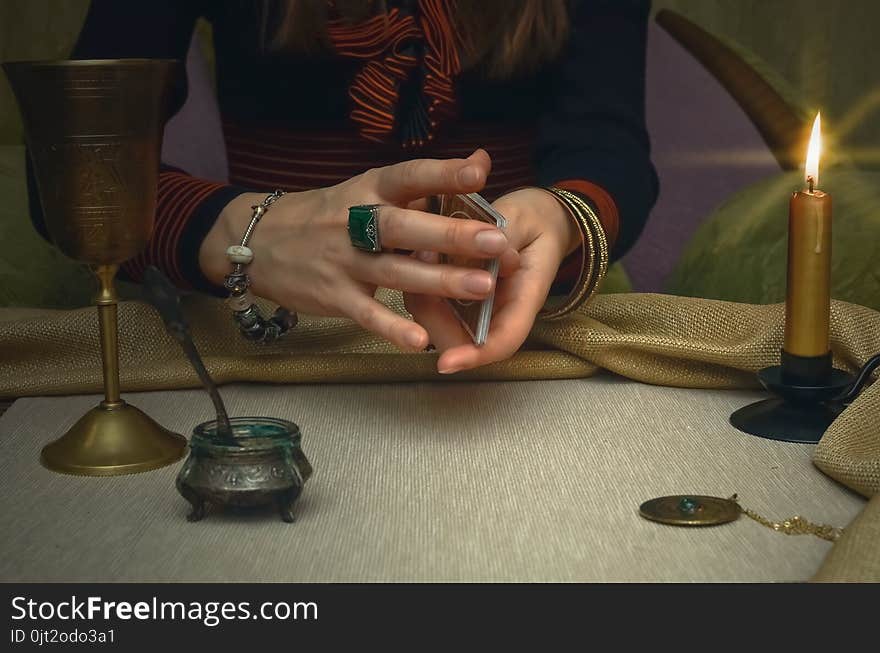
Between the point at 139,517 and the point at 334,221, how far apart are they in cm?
30

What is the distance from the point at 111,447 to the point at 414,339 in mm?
224

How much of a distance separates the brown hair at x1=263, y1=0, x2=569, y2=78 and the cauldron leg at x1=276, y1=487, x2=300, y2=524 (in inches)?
23.7

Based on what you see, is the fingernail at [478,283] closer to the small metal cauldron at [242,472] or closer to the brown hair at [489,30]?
the small metal cauldron at [242,472]

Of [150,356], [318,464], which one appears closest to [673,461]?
[318,464]

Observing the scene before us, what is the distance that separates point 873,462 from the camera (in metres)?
0.77

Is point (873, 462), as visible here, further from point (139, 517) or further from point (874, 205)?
point (874, 205)

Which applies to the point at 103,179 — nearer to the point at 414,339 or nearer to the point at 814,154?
the point at 414,339

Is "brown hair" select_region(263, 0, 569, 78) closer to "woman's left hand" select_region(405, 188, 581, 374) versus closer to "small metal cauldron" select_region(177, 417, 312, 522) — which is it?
"woman's left hand" select_region(405, 188, 581, 374)

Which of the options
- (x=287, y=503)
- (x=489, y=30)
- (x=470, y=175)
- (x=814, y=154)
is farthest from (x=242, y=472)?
(x=489, y=30)

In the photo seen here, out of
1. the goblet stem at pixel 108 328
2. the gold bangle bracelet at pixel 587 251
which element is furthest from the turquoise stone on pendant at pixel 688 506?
the goblet stem at pixel 108 328

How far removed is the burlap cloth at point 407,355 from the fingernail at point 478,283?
23 centimetres

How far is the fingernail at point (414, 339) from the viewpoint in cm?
82

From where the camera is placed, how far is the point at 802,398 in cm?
90

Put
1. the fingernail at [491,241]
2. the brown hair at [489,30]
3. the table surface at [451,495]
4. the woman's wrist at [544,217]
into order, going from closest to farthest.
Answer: the table surface at [451,495] < the fingernail at [491,241] < the woman's wrist at [544,217] < the brown hair at [489,30]
